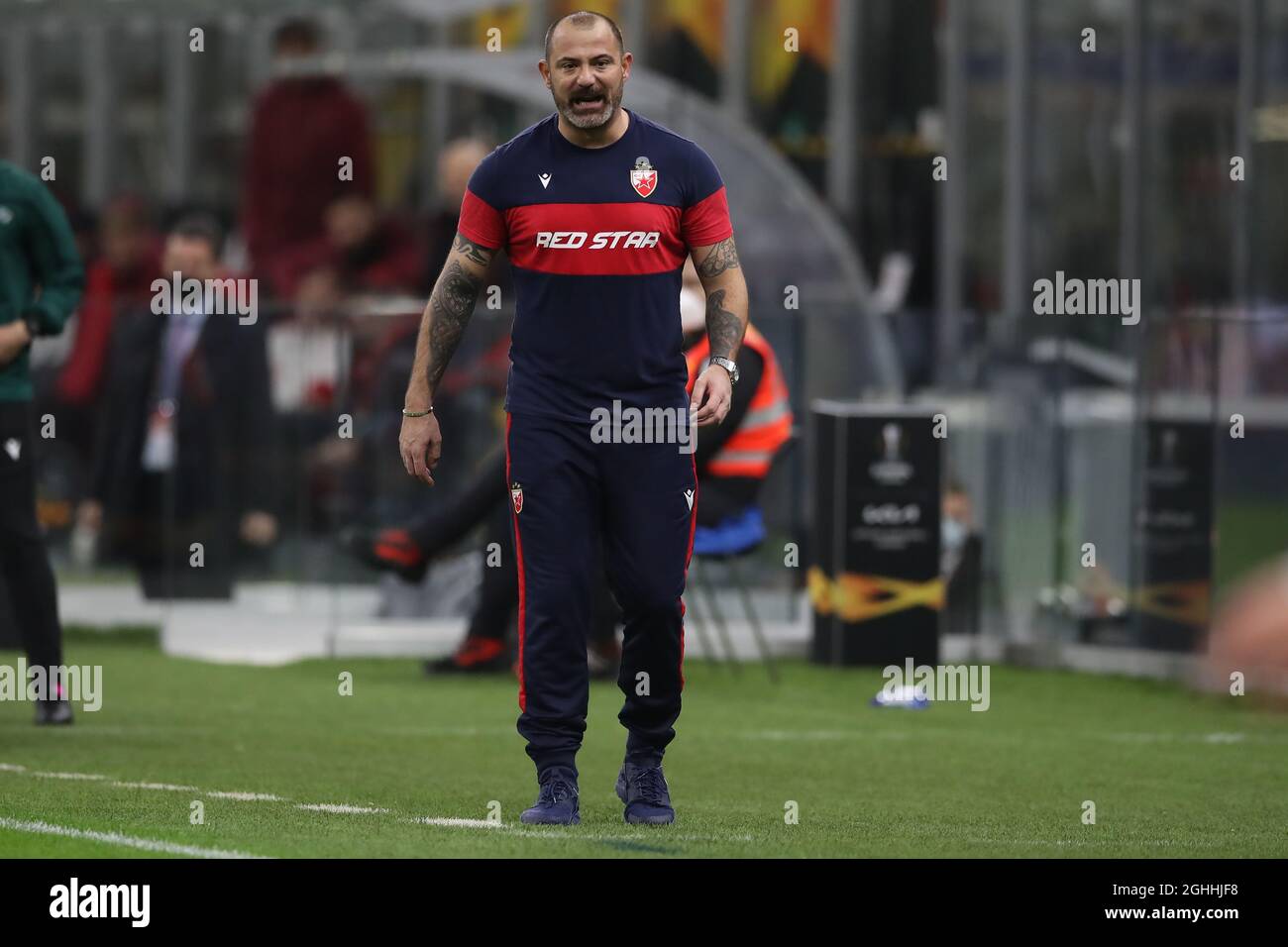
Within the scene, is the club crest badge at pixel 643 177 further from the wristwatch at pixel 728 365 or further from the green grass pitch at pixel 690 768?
the green grass pitch at pixel 690 768

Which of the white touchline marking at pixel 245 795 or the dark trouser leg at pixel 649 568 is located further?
the white touchline marking at pixel 245 795

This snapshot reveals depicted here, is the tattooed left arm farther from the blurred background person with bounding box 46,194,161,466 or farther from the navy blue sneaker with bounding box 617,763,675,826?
the blurred background person with bounding box 46,194,161,466

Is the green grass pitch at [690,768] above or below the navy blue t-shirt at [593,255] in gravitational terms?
below

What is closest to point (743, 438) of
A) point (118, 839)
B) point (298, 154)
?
point (118, 839)

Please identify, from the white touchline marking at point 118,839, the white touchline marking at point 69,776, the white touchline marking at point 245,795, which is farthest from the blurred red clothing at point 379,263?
the white touchline marking at point 118,839

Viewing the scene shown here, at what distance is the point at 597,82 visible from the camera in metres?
7.02

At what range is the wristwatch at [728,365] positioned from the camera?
717cm

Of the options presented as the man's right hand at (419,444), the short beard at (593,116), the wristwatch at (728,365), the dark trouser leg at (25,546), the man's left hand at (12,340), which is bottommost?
the dark trouser leg at (25,546)

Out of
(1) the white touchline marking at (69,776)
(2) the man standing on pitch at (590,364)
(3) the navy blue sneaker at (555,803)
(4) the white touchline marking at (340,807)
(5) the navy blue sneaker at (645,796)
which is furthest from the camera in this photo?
(1) the white touchline marking at (69,776)

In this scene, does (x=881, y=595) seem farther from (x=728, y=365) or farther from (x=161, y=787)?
(x=728, y=365)

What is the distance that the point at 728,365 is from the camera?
284 inches

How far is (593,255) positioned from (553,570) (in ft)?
2.64
